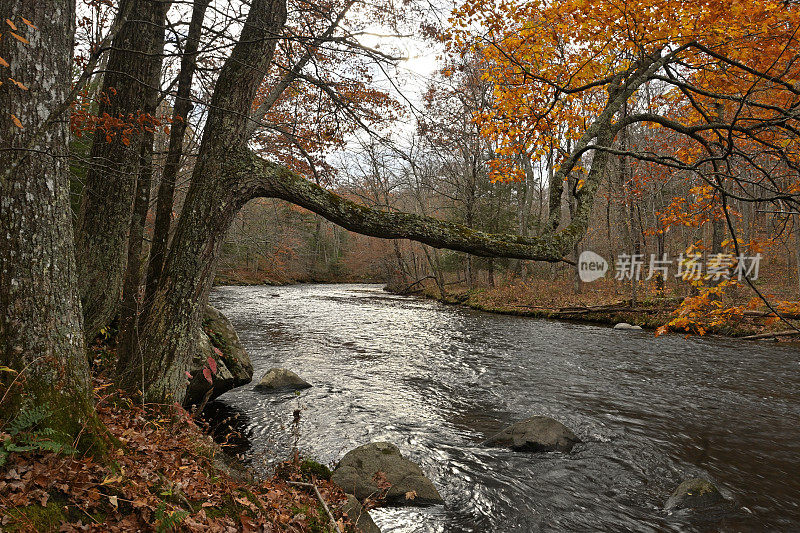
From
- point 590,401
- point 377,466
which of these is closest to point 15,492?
point 377,466

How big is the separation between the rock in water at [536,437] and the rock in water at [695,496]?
5.28 ft

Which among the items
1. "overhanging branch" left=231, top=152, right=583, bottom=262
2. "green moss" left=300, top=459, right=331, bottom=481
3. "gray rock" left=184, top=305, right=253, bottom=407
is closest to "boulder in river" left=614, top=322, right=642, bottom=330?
"gray rock" left=184, top=305, right=253, bottom=407

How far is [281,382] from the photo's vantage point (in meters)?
8.98

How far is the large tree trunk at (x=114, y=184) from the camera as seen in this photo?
547 cm

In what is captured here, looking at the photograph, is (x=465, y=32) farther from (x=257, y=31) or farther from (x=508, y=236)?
(x=508, y=236)

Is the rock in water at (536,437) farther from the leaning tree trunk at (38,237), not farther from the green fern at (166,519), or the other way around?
the leaning tree trunk at (38,237)

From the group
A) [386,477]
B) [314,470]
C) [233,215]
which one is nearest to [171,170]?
[233,215]

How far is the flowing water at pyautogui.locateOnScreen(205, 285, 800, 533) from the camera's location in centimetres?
524

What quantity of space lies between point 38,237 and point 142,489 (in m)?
1.72

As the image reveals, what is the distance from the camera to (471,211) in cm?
2478

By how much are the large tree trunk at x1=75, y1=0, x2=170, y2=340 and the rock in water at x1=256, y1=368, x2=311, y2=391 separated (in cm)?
Answer: 360

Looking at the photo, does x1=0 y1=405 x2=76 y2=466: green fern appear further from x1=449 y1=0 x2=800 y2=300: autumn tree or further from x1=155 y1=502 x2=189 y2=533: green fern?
x1=449 y1=0 x2=800 y2=300: autumn tree

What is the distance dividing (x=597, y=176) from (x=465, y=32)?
201 inches

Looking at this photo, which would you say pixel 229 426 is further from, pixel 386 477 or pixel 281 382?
pixel 281 382
